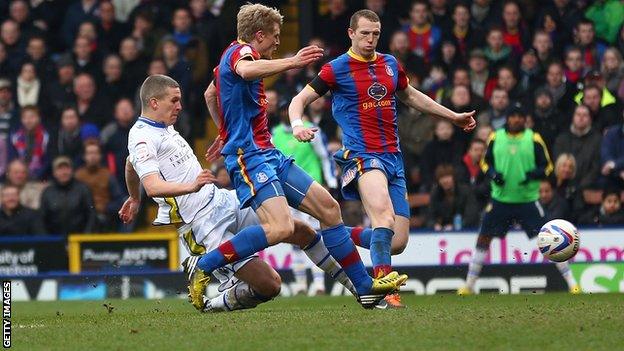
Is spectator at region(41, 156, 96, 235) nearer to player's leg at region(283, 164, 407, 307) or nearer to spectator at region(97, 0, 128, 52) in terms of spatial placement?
spectator at region(97, 0, 128, 52)

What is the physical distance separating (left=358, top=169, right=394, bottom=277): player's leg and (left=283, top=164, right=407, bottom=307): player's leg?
0.23 metres

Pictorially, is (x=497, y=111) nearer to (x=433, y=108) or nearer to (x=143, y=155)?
(x=433, y=108)

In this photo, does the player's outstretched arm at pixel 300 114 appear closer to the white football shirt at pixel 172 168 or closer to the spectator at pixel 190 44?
the white football shirt at pixel 172 168

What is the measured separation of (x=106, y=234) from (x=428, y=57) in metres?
4.71

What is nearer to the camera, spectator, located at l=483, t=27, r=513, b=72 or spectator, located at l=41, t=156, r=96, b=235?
spectator, located at l=483, t=27, r=513, b=72

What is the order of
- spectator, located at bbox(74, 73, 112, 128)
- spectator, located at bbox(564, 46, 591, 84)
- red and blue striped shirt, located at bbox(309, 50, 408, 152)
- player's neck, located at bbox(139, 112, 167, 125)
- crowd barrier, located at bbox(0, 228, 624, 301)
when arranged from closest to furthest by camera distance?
player's neck, located at bbox(139, 112, 167, 125) < red and blue striped shirt, located at bbox(309, 50, 408, 152) < crowd barrier, located at bbox(0, 228, 624, 301) < spectator, located at bbox(564, 46, 591, 84) < spectator, located at bbox(74, 73, 112, 128)

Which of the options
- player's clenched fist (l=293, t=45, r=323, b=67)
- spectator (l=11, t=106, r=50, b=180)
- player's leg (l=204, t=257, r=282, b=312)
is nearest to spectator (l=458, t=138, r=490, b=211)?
spectator (l=11, t=106, r=50, b=180)

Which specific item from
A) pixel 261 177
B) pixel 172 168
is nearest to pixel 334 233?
pixel 261 177

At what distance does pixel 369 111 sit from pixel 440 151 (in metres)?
6.24

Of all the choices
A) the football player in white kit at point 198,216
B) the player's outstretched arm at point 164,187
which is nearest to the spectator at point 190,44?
the football player in white kit at point 198,216

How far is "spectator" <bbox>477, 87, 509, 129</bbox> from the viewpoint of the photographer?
56.8ft

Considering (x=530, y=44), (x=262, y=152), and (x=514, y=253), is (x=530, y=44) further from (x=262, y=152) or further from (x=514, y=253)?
(x=262, y=152)

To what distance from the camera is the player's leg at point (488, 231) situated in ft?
49.3

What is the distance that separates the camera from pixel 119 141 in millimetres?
19422
